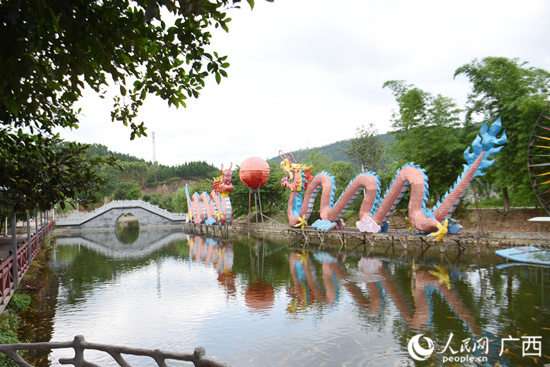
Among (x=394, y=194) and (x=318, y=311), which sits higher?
(x=394, y=194)

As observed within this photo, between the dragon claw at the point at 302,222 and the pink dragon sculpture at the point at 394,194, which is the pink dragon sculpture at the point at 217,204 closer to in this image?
the pink dragon sculpture at the point at 394,194

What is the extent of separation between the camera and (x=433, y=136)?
2017 centimetres

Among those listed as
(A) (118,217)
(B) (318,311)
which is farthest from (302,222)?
(A) (118,217)

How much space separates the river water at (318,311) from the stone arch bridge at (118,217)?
78.4 ft

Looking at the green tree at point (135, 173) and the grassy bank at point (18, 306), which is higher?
the green tree at point (135, 173)

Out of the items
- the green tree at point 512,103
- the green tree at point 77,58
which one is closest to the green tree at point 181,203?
the green tree at point 512,103

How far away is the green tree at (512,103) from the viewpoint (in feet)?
53.1

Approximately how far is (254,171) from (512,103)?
37.6 feet

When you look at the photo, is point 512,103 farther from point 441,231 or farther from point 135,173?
point 135,173

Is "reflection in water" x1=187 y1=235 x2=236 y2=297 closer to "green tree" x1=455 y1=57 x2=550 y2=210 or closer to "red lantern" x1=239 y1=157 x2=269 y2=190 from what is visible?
"red lantern" x1=239 y1=157 x2=269 y2=190

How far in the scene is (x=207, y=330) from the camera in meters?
7.07

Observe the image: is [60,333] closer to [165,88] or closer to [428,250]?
[165,88]

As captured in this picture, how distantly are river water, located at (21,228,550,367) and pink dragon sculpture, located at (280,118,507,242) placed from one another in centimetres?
155

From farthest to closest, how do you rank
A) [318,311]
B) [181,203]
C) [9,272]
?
[181,203] → [318,311] → [9,272]
